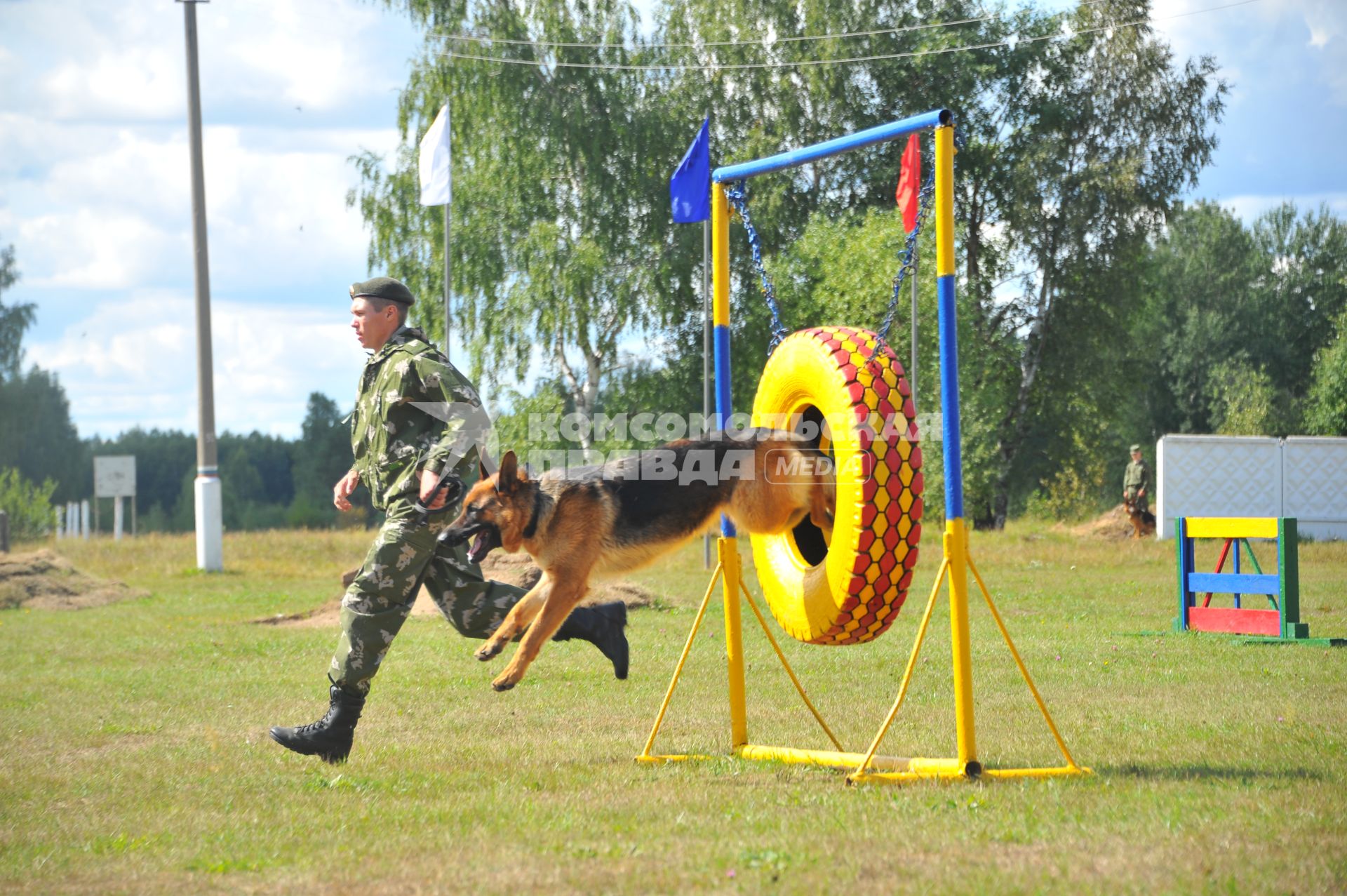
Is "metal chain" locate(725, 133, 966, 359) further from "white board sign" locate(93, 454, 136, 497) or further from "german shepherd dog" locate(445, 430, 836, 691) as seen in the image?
"white board sign" locate(93, 454, 136, 497)

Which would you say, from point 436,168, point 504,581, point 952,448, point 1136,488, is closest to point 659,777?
point 952,448

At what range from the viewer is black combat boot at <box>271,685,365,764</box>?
6375mm

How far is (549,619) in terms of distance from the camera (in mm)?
6074

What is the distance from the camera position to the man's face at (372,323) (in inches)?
264

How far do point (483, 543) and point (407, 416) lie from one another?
96 cm

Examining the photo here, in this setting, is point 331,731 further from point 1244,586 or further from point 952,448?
point 1244,586

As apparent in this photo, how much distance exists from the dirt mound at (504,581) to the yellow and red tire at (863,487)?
888cm

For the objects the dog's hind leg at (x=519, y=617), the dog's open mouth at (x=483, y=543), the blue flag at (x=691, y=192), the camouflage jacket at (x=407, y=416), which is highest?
the blue flag at (x=691, y=192)

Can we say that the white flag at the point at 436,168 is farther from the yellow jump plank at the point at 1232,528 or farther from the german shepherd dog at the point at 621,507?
the german shepherd dog at the point at 621,507

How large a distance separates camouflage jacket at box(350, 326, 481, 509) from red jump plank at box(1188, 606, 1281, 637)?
893 cm

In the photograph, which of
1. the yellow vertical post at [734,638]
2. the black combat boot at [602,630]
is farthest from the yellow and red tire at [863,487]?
the black combat boot at [602,630]

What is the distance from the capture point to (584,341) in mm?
29922

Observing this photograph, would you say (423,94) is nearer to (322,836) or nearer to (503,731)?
(503,731)

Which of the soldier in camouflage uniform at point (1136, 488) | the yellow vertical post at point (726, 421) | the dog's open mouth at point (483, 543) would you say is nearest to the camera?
the dog's open mouth at point (483, 543)
